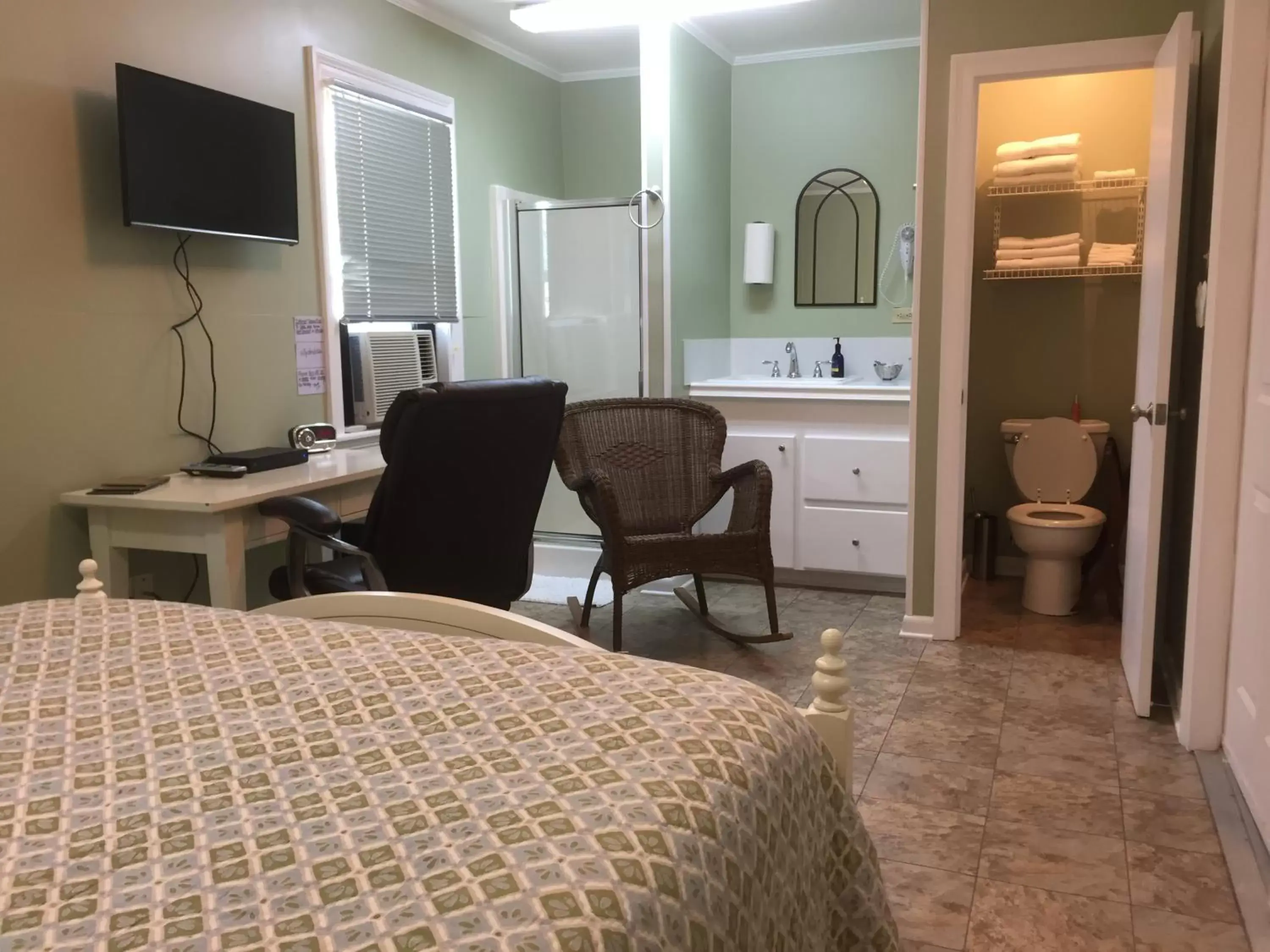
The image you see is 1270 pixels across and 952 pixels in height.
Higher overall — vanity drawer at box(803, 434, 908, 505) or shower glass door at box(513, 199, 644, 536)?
shower glass door at box(513, 199, 644, 536)

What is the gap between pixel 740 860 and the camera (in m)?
0.92

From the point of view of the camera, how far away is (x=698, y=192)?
4.52 meters

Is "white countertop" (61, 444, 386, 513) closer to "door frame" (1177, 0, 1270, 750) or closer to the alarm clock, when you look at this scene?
the alarm clock

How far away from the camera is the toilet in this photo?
3809 mm

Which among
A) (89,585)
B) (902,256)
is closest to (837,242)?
(902,256)

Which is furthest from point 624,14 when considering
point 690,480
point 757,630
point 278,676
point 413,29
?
point 278,676

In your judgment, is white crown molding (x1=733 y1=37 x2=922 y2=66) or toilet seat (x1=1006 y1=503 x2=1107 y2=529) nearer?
toilet seat (x1=1006 y1=503 x2=1107 y2=529)

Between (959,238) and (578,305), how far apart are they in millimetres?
1765

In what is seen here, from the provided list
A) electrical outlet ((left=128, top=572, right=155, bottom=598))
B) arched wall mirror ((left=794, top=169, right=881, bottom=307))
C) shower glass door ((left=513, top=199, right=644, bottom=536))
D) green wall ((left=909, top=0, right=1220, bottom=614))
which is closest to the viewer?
electrical outlet ((left=128, top=572, right=155, bottom=598))

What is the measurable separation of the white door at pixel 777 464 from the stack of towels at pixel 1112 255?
1362 millimetres

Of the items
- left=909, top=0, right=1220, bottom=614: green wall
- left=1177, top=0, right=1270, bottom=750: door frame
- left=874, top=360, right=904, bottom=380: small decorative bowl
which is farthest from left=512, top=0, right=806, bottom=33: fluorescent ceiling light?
left=1177, top=0, right=1270, bottom=750: door frame

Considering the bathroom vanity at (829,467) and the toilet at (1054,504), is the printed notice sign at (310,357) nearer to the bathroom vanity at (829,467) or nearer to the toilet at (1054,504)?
the bathroom vanity at (829,467)

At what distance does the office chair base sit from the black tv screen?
6.38ft

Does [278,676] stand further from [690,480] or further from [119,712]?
[690,480]
